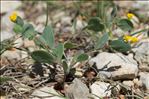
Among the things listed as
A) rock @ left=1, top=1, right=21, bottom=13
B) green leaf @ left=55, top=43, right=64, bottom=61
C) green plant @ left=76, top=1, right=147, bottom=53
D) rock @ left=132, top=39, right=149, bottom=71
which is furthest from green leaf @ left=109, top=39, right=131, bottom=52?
rock @ left=1, top=1, right=21, bottom=13

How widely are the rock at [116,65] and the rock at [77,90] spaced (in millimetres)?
190

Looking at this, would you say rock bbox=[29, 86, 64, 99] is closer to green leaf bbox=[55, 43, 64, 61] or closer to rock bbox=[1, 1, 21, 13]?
green leaf bbox=[55, 43, 64, 61]

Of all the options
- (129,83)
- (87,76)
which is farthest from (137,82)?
(87,76)

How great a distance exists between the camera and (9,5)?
358cm

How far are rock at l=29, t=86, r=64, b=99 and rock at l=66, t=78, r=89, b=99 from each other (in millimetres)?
73

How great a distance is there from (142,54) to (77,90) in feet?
1.69

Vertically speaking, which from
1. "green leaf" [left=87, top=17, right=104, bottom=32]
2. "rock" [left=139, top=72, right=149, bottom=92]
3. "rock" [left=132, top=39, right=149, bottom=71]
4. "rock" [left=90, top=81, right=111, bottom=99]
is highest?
"green leaf" [left=87, top=17, right=104, bottom=32]

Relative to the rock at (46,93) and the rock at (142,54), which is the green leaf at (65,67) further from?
the rock at (142,54)

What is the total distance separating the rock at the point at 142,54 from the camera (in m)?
2.21

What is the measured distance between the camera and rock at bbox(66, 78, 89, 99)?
1.98 metres

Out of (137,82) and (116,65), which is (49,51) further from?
(137,82)

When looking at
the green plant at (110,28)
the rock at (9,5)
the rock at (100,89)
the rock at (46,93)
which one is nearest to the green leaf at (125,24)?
the green plant at (110,28)

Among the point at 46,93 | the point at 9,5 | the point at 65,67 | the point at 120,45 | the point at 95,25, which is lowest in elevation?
the point at 46,93

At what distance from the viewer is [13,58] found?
8.27 feet
